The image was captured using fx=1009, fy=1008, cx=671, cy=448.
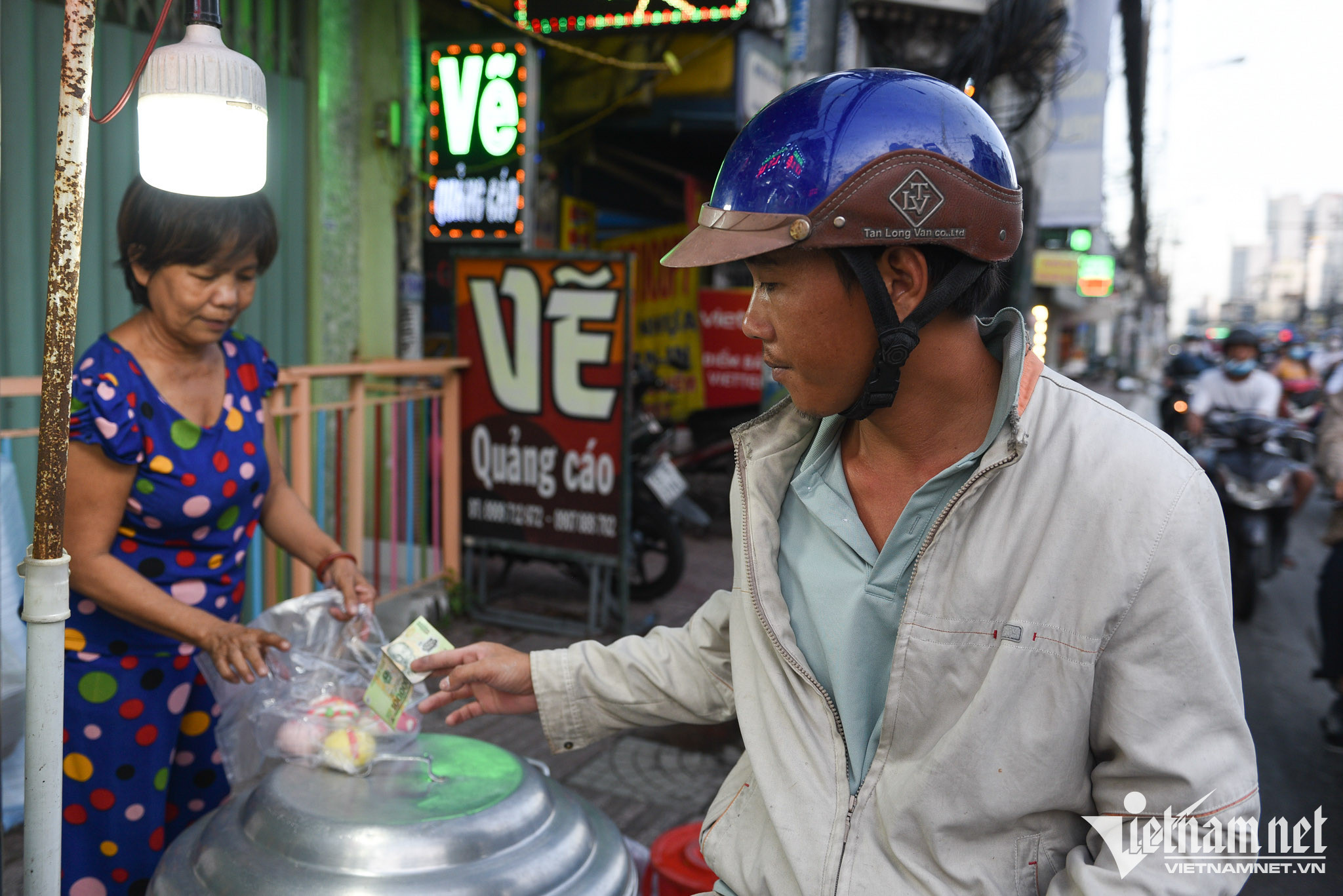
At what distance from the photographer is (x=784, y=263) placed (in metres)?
1.45

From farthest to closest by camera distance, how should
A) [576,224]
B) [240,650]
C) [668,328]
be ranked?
[668,328] < [576,224] < [240,650]

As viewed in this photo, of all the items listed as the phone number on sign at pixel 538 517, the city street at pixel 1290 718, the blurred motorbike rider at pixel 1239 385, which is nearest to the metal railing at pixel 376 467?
the phone number on sign at pixel 538 517

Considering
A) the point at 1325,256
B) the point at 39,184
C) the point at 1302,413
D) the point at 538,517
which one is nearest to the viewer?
the point at 39,184

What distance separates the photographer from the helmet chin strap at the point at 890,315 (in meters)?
1.40

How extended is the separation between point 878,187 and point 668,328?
30.1ft

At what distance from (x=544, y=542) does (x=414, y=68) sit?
11.1 ft

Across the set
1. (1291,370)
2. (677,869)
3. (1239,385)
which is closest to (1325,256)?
(1291,370)

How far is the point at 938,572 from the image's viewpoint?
136cm

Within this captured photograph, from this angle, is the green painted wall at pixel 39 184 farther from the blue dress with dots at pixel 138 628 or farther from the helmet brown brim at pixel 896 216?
the helmet brown brim at pixel 896 216

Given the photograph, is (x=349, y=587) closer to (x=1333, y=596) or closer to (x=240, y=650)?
(x=240, y=650)

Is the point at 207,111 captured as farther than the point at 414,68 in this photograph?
No

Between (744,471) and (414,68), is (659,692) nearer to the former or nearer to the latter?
(744,471)

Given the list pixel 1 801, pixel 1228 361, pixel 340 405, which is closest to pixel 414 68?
pixel 340 405

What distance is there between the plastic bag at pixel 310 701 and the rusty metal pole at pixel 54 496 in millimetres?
614
